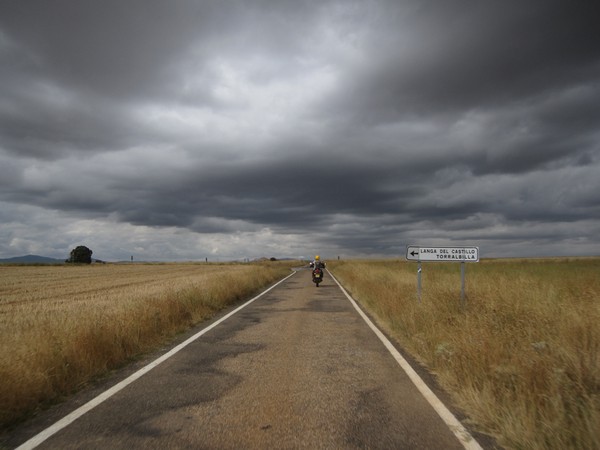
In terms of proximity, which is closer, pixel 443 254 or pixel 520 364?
pixel 520 364

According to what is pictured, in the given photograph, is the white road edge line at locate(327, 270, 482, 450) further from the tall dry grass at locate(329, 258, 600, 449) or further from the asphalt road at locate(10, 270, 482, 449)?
the tall dry grass at locate(329, 258, 600, 449)

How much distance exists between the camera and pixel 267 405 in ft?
15.5

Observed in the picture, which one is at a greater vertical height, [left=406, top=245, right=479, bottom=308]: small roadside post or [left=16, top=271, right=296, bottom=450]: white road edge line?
[left=406, top=245, right=479, bottom=308]: small roadside post

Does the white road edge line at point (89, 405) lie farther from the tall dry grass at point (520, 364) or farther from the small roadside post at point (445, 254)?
the small roadside post at point (445, 254)

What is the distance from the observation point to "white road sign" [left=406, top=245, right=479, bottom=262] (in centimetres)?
1139

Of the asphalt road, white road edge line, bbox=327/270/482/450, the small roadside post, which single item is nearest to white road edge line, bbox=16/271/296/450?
the asphalt road

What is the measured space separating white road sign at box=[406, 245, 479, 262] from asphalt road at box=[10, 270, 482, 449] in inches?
184

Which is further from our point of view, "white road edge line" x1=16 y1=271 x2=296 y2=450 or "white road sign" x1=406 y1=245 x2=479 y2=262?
"white road sign" x1=406 y1=245 x2=479 y2=262

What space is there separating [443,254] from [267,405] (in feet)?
28.2

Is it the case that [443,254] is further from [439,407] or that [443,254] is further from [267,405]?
[267,405]

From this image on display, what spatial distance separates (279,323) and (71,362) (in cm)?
566

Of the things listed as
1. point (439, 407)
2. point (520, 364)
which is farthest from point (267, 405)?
point (520, 364)

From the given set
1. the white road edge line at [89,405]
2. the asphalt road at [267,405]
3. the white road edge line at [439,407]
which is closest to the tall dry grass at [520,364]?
the white road edge line at [439,407]

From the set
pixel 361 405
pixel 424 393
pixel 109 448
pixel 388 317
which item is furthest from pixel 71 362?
pixel 388 317
